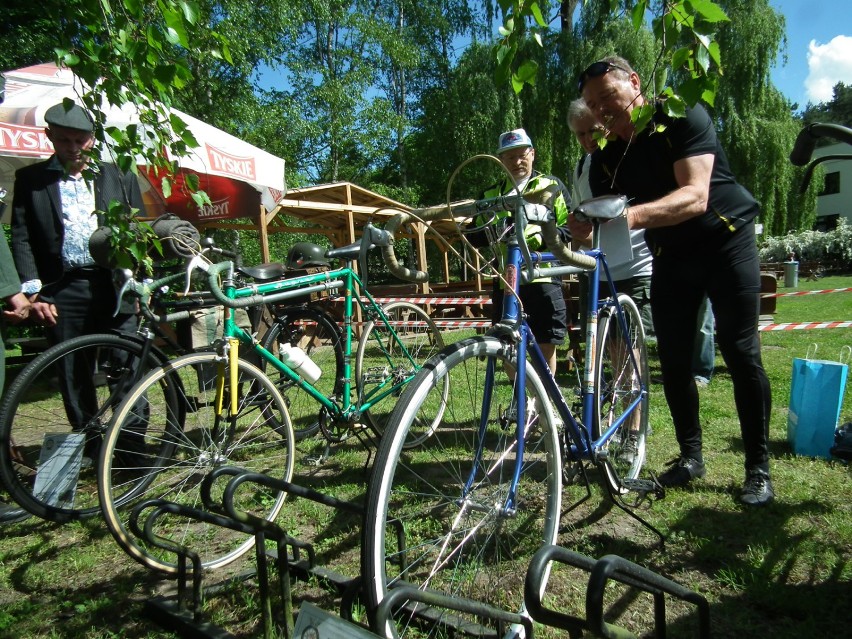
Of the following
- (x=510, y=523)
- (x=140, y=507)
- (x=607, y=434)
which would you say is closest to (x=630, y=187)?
(x=607, y=434)

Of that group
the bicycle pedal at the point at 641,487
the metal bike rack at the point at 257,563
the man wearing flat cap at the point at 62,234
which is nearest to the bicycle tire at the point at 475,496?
the metal bike rack at the point at 257,563

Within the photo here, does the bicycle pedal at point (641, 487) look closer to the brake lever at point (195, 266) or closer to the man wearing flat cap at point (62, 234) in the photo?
the brake lever at point (195, 266)

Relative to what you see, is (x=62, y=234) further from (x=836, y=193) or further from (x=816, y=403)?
(x=836, y=193)

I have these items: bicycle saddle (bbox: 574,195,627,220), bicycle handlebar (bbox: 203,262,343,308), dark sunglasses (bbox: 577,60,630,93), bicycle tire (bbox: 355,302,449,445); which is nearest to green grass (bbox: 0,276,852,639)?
bicycle tire (bbox: 355,302,449,445)

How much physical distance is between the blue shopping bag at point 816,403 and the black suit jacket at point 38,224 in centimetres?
385

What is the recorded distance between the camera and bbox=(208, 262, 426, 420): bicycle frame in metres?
2.75

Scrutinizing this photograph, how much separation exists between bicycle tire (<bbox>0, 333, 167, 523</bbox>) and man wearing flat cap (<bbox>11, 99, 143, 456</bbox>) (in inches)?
20.1

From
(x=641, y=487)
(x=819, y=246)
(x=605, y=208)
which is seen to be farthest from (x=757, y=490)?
(x=819, y=246)

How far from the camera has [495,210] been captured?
76.5 inches

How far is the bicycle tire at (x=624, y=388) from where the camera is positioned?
3.00 meters

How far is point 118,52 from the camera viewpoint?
7.25 ft

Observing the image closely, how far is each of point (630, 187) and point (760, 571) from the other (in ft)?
5.52

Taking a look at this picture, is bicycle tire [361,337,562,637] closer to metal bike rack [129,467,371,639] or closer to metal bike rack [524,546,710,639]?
metal bike rack [129,467,371,639]

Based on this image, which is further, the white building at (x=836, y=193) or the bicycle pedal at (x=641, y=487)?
the white building at (x=836, y=193)
